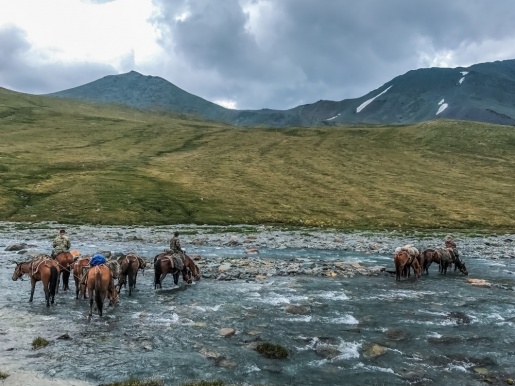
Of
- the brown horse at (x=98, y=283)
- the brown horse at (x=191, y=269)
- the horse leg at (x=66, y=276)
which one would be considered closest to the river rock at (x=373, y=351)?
the brown horse at (x=98, y=283)

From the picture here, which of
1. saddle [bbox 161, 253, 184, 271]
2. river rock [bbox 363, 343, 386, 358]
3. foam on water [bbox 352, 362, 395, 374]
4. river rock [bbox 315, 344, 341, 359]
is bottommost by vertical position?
foam on water [bbox 352, 362, 395, 374]

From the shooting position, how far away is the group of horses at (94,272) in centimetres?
1816

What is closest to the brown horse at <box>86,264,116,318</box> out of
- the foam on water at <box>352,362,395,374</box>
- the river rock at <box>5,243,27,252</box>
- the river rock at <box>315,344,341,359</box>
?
the river rock at <box>315,344,341,359</box>

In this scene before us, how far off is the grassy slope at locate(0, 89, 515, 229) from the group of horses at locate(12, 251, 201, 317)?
38.6 meters

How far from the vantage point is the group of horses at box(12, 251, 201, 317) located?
1816 cm

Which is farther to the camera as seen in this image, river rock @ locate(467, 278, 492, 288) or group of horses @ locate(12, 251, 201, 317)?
river rock @ locate(467, 278, 492, 288)

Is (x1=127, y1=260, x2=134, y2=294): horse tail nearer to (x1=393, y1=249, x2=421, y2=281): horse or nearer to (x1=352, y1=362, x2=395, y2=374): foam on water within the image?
(x1=352, y1=362, x2=395, y2=374): foam on water

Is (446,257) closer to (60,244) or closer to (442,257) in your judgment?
(442,257)

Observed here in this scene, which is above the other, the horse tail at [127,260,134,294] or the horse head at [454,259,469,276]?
the horse tail at [127,260,134,294]

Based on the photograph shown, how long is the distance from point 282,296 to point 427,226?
5222cm

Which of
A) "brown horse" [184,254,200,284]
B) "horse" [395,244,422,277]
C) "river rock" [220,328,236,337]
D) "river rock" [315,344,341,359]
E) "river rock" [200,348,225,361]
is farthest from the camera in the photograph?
"horse" [395,244,422,277]

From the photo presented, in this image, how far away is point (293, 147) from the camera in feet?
483

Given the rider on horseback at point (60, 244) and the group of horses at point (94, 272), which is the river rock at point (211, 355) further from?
the rider on horseback at point (60, 244)

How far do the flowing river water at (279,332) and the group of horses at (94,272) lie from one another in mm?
680
